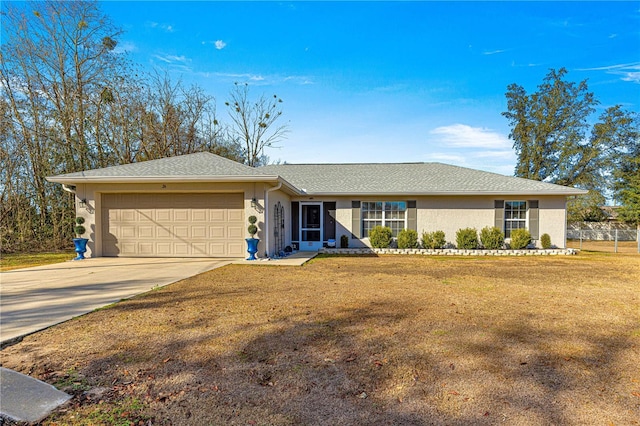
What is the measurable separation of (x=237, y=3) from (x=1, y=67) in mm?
12117

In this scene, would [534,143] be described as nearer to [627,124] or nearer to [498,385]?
[627,124]

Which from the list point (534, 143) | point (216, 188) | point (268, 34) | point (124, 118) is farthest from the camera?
point (534, 143)

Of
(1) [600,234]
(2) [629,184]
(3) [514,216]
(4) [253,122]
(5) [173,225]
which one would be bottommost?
(1) [600,234]

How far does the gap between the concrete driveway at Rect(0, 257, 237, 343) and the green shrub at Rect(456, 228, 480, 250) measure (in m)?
8.78

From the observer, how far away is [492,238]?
13.6 metres

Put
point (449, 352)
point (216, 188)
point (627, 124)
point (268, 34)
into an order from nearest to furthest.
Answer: point (449, 352) < point (216, 188) < point (268, 34) < point (627, 124)

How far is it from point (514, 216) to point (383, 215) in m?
5.21

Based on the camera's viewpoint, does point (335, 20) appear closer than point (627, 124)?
Yes

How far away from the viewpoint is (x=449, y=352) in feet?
11.4

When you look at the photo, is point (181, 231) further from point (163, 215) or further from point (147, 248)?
point (147, 248)

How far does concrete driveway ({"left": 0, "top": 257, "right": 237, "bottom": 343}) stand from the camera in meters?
4.64

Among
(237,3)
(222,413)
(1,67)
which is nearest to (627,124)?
(237,3)

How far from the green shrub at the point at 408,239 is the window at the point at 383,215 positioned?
0.54m

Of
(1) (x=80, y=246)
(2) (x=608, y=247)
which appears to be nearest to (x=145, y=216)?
(1) (x=80, y=246)
